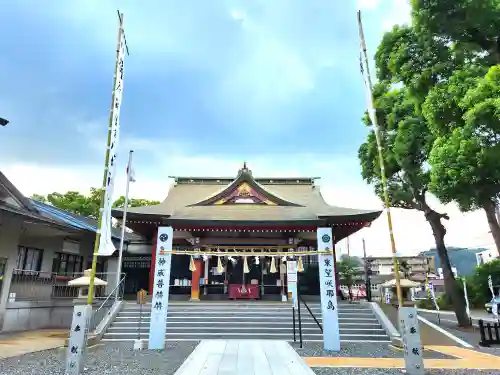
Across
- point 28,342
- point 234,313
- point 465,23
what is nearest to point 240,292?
point 234,313

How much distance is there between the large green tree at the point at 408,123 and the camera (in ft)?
34.1

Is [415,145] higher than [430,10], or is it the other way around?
[430,10]

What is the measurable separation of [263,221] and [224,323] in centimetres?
470

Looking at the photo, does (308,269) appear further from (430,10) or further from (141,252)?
(430,10)

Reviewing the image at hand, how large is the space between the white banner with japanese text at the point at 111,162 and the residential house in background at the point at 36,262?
5.13 metres

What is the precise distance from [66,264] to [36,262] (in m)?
1.94

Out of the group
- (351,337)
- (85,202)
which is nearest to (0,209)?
(351,337)

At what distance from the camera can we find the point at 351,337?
10938 mm

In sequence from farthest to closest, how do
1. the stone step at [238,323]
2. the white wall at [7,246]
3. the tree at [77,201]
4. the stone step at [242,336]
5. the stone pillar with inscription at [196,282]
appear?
the tree at [77,201], the stone pillar with inscription at [196,282], the white wall at [7,246], the stone step at [238,323], the stone step at [242,336]

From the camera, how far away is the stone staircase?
11000 millimetres

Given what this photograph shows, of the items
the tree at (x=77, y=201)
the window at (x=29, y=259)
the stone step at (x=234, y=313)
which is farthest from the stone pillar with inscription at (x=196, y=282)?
the tree at (x=77, y=201)

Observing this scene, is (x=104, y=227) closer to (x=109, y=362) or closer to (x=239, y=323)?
(x=109, y=362)

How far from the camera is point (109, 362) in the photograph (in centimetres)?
761

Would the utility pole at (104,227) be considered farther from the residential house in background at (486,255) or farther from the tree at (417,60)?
the residential house in background at (486,255)
